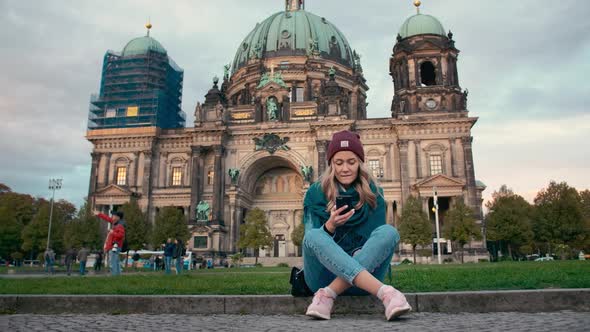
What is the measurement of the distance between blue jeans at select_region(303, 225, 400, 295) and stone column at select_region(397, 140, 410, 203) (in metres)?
40.9

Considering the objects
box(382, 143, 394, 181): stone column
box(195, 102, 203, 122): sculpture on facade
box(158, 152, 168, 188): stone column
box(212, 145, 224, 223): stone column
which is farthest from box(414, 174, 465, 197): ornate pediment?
box(158, 152, 168, 188): stone column

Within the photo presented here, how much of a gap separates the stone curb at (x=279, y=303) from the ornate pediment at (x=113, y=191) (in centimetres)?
4458

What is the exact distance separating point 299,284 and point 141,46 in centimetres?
6229

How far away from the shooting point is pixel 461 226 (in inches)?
1473

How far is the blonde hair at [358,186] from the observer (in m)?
4.93

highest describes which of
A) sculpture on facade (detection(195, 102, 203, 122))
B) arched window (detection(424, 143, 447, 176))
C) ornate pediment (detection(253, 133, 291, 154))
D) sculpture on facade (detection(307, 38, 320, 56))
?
sculpture on facade (detection(307, 38, 320, 56))

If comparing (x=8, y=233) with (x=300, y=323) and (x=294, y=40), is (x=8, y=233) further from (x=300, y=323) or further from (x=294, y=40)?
(x=300, y=323)

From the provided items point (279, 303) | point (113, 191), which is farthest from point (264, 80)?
point (279, 303)

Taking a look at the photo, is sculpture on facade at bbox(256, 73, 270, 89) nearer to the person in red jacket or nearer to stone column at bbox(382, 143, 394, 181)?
stone column at bbox(382, 143, 394, 181)

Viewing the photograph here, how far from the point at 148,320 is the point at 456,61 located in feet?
160

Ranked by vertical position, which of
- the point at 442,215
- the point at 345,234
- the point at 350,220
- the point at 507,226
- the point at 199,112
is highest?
the point at 199,112

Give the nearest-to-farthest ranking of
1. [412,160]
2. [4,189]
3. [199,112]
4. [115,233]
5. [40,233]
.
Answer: [115,233] → [412,160] → [40,233] → [199,112] → [4,189]

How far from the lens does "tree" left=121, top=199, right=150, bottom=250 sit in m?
41.3

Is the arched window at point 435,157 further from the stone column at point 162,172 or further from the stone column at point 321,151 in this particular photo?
the stone column at point 162,172
